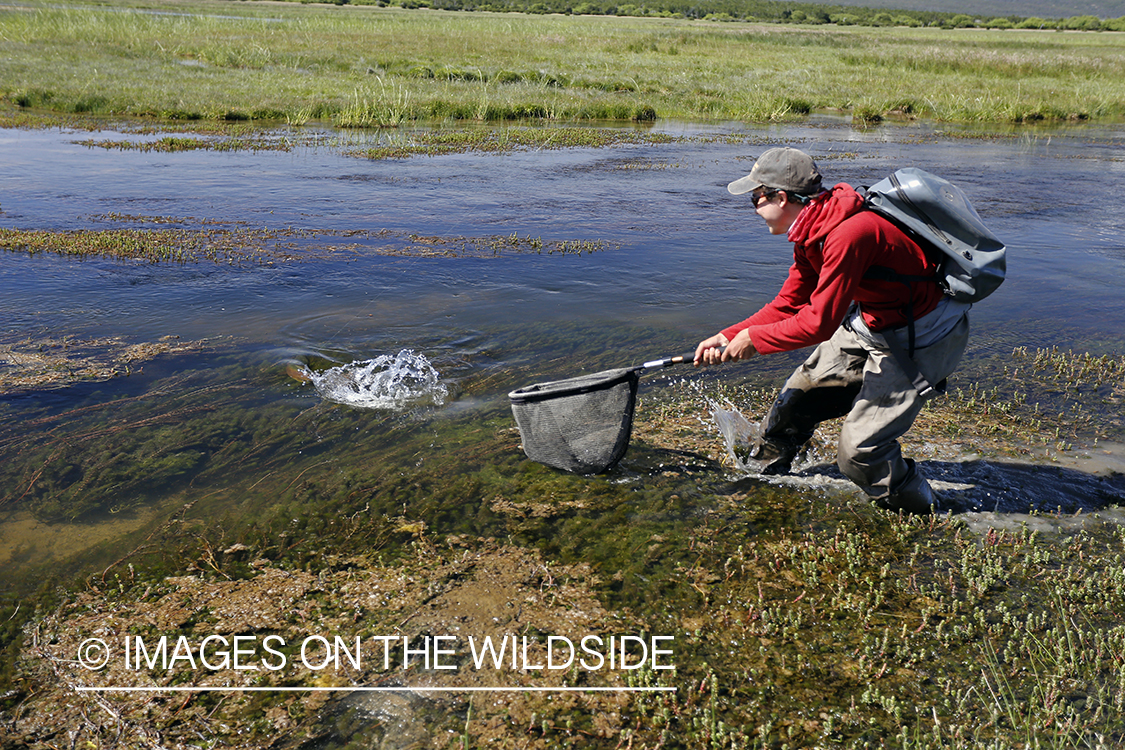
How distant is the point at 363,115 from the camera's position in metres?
21.7

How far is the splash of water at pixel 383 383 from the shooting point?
6.32 m

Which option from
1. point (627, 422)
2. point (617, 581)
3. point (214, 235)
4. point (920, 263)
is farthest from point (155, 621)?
point (214, 235)

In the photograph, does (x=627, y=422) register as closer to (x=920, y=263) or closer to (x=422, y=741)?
(x=920, y=263)

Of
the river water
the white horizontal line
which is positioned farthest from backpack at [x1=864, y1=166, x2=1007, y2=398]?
the river water

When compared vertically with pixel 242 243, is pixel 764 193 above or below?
above

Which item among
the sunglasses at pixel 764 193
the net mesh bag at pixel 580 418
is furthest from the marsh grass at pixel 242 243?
the sunglasses at pixel 764 193

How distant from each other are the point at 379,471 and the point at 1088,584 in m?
4.25

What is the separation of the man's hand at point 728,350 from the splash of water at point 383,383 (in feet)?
8.70

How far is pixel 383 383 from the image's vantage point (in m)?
6.50

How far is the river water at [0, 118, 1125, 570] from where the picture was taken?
18.0ft

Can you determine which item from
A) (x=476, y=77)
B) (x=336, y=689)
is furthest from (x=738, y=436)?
(x=476, y=77)

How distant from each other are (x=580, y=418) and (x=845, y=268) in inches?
73.8

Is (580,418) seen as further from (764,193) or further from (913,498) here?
(913,498)

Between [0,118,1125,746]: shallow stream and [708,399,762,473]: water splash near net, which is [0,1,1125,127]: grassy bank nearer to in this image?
[0,118,1125,746]: shallow stream
